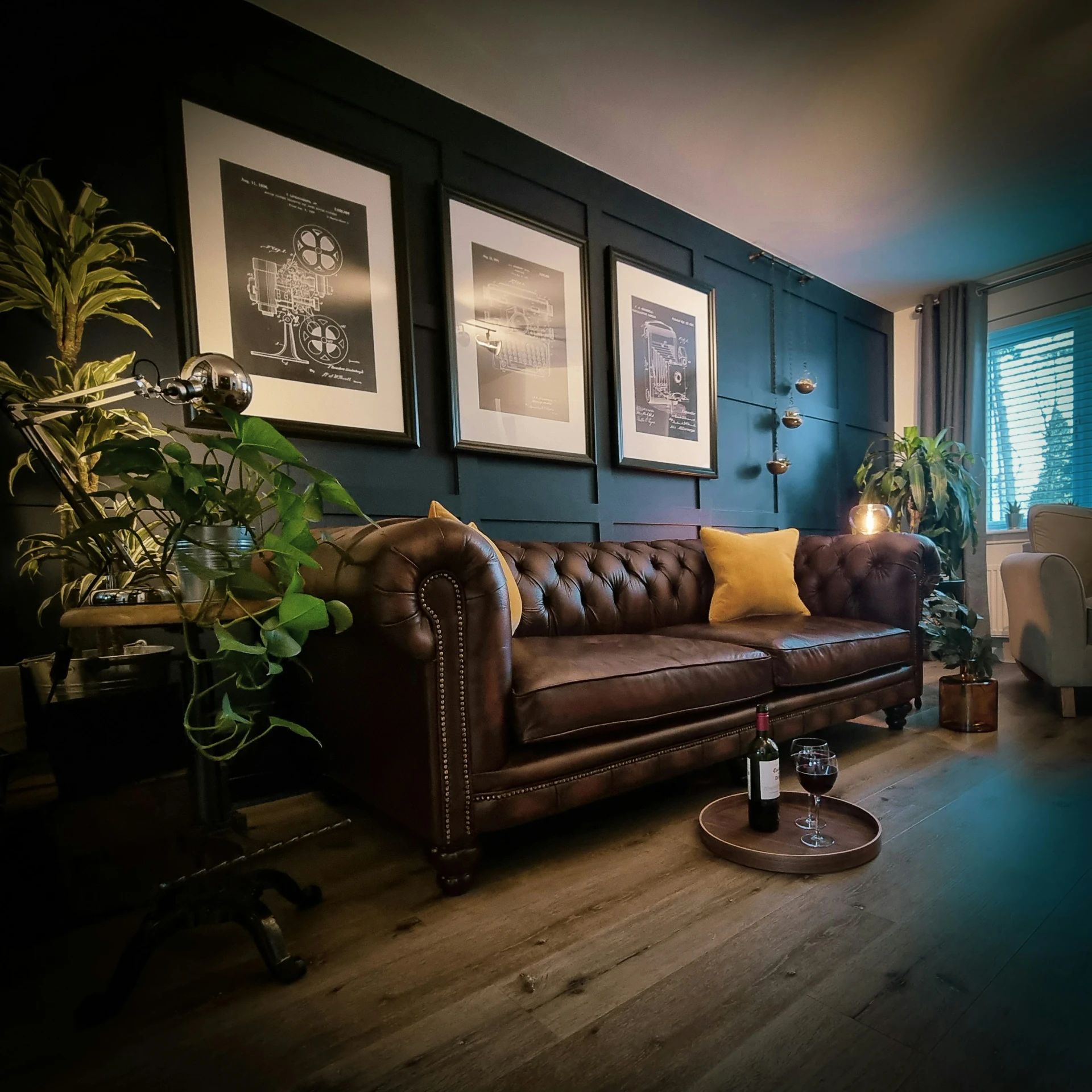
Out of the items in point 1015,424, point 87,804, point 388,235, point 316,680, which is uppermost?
point 388,235

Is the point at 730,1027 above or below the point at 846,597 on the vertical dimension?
below

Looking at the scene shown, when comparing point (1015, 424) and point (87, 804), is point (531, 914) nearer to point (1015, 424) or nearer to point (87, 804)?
point (87, 804)

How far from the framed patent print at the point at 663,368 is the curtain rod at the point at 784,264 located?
1.95 feet

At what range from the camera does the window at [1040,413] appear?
13.8 ft

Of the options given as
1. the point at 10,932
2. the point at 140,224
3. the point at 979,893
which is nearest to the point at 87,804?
the point at 10,932

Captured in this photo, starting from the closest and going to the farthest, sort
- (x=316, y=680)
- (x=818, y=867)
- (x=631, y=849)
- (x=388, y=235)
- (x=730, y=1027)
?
(x=730, y=1027) → (x=818, y=867) → (x=631, y=849) → (x=316, y=680) → (x=388, y=235)

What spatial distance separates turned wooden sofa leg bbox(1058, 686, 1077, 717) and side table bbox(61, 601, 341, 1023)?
10.2 feet

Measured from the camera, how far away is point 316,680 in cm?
183

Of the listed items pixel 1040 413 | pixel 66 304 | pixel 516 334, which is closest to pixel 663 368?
pixel 516 334

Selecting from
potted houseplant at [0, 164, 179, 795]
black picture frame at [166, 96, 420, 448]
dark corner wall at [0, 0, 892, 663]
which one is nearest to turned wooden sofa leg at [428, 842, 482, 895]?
potted houseplant at [0, 164, 179, 795]

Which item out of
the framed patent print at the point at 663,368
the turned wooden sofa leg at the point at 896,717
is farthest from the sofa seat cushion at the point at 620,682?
the framed patent print at the point at 663,368

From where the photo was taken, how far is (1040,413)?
174 inches

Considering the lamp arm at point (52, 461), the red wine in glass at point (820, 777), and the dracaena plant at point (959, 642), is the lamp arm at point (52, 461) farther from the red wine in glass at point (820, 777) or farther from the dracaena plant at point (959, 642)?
the dracaena plant at point (959, 642)

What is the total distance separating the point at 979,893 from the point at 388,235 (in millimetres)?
2658
